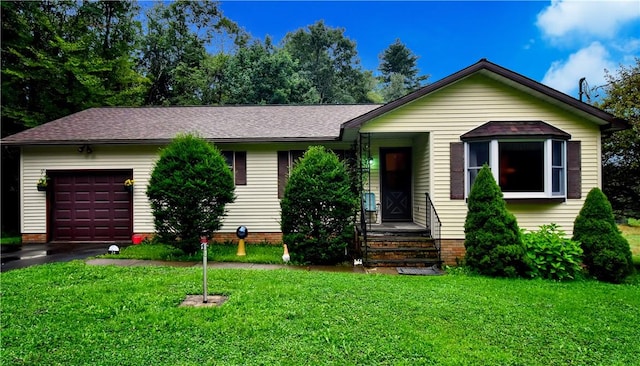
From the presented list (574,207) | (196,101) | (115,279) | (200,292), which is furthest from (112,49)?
(574,207)

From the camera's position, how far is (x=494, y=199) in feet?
22.0

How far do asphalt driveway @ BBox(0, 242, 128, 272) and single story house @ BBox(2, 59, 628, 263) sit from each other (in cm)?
66

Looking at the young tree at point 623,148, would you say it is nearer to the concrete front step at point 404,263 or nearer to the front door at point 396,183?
the front door at point 396,183

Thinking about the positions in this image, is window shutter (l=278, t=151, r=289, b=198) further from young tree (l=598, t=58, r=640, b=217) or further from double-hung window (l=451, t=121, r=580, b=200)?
young tree (l=598, t=58, r=640, b=217)

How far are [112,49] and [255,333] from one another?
19584 millimetres

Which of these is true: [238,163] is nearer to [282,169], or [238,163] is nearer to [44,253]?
[282,169]

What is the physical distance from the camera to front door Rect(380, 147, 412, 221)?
396 inches

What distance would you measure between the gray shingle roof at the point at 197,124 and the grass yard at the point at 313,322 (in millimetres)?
4955

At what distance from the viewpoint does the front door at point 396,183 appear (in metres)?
10.1

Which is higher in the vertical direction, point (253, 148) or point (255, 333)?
point (253, 148)

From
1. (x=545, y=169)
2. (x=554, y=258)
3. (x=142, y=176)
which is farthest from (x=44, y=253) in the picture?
(x=545, y=169)

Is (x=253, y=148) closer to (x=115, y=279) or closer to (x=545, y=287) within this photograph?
(x=115, y=279)

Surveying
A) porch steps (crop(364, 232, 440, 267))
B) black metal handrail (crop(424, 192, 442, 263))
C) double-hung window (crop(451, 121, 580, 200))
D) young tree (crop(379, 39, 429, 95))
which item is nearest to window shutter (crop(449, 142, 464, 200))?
double-hung window (crop(451, 121, 580, 200))

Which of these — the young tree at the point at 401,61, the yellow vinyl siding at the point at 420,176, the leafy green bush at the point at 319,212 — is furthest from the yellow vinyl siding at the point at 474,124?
the young tree at the point at 401,61
